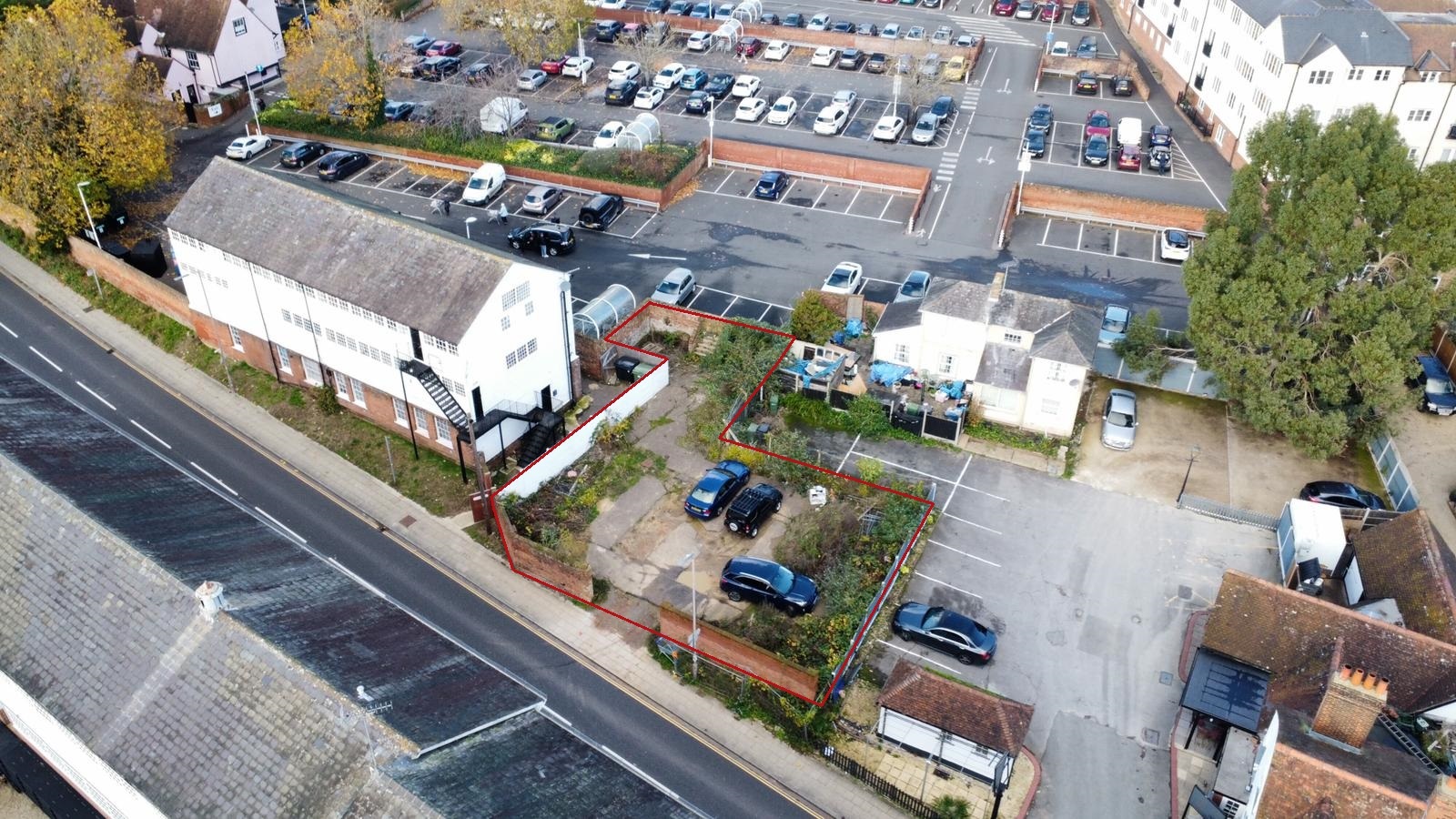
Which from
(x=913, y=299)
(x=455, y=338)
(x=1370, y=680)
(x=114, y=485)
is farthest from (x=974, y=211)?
(x=114, y=485)

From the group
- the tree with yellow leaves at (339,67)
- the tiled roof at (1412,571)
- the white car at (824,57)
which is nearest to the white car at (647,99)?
the white car at (824,57)

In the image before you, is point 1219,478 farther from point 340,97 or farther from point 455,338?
point 340,97

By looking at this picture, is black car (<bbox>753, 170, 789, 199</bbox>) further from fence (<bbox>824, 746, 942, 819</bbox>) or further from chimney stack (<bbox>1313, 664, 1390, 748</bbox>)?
chimney stack (<bbox>1313, 664, 1390, 748</bbox>)

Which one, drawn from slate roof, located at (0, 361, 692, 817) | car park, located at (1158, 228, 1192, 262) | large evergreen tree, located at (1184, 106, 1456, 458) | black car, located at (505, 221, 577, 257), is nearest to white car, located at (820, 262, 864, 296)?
black car, located at (505, 221, 577, 257)

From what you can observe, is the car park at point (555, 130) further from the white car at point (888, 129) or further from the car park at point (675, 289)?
the white car at point (888, 129)

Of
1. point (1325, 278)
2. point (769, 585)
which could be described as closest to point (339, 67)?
point (769, 585)

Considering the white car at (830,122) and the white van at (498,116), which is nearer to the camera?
the white van at (498,116)
